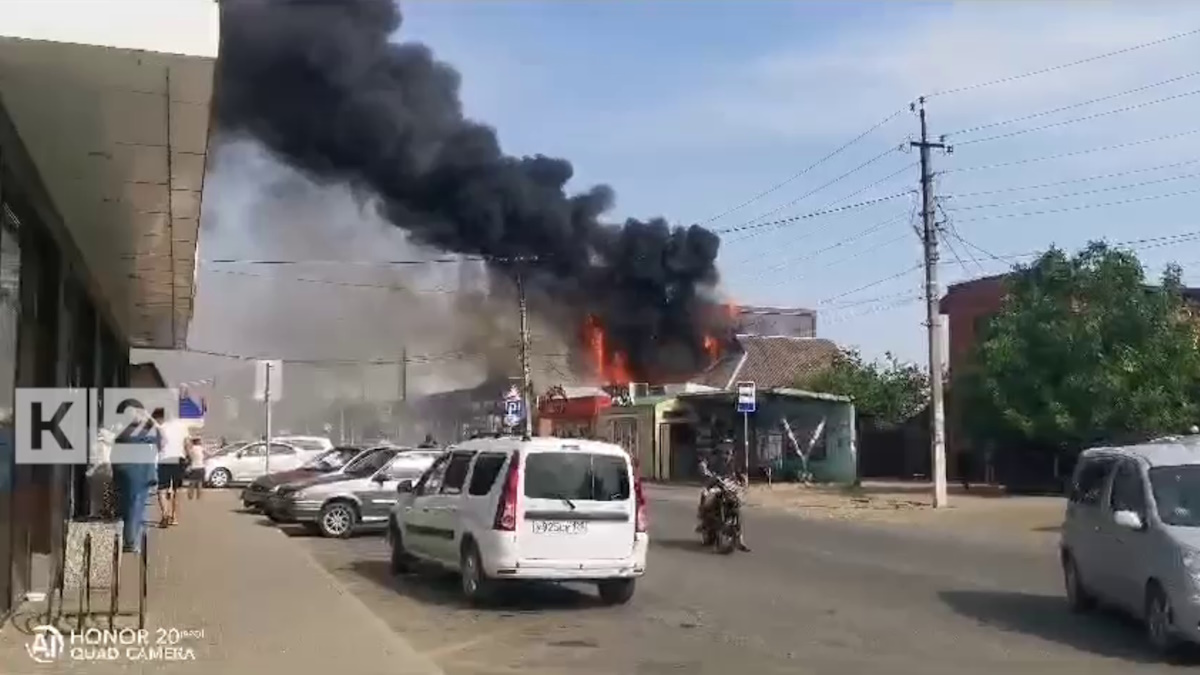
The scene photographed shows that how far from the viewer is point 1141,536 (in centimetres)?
1076

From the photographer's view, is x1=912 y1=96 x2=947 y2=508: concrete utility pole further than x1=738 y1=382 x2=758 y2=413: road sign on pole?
No

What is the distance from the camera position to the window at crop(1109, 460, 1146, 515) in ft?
36.2

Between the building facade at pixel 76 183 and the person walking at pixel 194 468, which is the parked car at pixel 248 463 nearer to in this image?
the person walking at pixel 194 468

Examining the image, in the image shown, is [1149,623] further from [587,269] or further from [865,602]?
[587,269]

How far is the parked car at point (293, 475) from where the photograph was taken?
23953 mm

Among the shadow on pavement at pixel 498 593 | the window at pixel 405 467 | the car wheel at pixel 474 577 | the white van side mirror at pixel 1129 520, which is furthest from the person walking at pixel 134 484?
the white van side mirror at pixel 1129 520

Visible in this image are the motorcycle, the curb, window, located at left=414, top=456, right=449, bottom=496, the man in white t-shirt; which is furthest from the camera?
the man in white t-shirt

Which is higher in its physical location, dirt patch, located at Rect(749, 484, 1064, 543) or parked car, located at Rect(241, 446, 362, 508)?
parked car, located at Rect(241, 446, 362, 508)

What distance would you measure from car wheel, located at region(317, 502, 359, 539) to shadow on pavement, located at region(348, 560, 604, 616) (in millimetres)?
5011

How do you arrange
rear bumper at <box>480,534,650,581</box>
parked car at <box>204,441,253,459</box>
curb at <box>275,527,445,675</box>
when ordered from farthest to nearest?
parked car at <box>204,441,253,459</box> < rear bumper at <box>480,534,650,581</box> < curb at <box>275,527,445,675</box>

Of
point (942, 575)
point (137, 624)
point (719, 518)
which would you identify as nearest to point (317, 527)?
point (719, 518)

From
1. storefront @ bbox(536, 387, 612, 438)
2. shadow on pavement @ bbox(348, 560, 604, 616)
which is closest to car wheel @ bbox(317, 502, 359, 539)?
shadow on pavement @ bbox(348, 560, 604, 616)

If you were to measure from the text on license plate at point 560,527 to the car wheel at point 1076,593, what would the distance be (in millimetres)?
4517

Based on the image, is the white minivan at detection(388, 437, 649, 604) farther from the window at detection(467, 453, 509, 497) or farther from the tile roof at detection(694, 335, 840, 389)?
the tile roof at detection(694, 335, 840, 389)
